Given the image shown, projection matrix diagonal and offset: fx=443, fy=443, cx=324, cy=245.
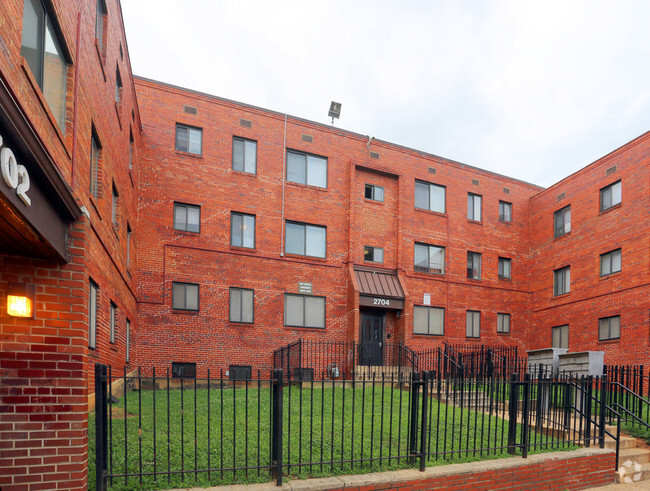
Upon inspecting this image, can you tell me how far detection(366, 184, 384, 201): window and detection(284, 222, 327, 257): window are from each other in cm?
282

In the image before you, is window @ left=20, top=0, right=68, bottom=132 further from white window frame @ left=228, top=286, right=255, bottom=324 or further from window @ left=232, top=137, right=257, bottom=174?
white window frame @ left=228, top=286, right=255, bottom=324

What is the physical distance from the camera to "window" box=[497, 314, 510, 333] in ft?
73.0

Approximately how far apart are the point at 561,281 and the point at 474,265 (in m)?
4.25

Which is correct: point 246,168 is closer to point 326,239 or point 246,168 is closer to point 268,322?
point 326,239

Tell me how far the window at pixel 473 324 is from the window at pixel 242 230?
36.2 ft

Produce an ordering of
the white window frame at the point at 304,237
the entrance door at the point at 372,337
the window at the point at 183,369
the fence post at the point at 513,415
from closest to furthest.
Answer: the fence post at the point at 513,415 < the window at the point at 183,369 < the white window frame at the point at 304,237 < the entrance door at the point at 372,337

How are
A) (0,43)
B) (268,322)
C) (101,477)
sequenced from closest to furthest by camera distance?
(0,43), (101,477), (268,322)

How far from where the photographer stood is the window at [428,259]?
67.6 feet

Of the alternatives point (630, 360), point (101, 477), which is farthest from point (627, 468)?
point (630, 360)

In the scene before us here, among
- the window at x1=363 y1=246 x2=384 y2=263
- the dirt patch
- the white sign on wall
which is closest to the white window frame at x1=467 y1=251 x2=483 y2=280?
the window at x1=363 y1=246 x2=384 y2=263


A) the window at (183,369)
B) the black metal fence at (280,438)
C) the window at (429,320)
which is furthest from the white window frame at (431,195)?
the black metal fence at (280,438)

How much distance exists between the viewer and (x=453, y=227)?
70.8 ft

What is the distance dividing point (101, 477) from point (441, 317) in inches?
692

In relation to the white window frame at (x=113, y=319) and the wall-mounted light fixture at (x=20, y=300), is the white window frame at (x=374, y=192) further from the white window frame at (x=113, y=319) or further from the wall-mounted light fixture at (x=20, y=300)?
the wall-mounted light fixture at (x=20, y=300)
